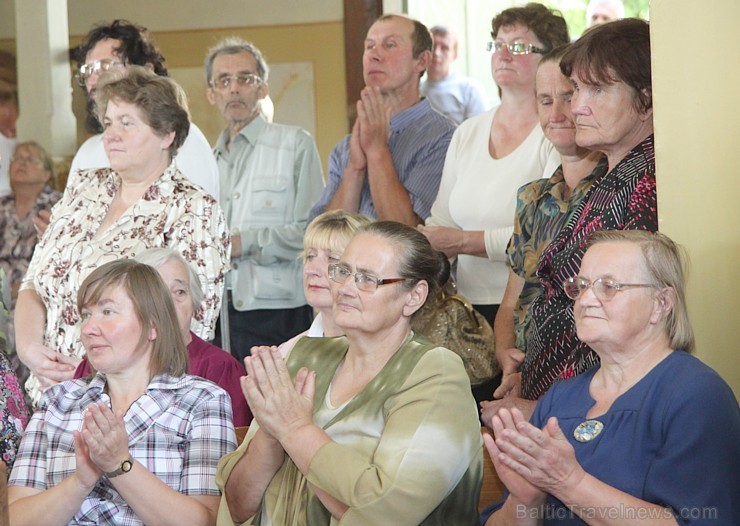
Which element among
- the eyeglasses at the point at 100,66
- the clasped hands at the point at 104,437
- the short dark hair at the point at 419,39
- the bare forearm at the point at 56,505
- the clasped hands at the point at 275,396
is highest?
the short dark hair at the point at 419,39

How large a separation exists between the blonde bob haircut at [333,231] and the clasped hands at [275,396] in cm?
91

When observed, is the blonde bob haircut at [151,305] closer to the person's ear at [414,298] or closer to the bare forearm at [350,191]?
the person's ear at [414,298]

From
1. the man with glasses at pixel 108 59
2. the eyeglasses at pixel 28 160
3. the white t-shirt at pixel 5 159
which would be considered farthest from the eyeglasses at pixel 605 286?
the eyeglasses at pixel 28 160

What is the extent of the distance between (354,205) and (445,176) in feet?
1.31

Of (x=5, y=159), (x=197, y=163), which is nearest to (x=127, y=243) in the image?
(x=197, y=163)

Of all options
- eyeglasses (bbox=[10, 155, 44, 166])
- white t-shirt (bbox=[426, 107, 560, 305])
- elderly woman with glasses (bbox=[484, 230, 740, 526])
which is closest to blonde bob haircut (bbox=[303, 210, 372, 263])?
white t-shirt (bbox=[426, 107, 560, 305])

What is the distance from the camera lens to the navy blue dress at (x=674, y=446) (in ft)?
7.00

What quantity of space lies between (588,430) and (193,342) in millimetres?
1410

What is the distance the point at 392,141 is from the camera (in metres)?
4.31

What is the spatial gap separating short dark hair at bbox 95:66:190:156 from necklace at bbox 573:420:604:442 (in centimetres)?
194

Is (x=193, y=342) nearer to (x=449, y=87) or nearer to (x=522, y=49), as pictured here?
(x=522, y=49)

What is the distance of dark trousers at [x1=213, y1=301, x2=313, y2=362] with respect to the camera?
4535mm

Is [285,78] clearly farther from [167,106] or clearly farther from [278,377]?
[278,377]

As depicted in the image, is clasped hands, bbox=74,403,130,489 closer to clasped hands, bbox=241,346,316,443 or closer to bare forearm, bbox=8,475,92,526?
bare forearm, bbox=8,475,92,526
